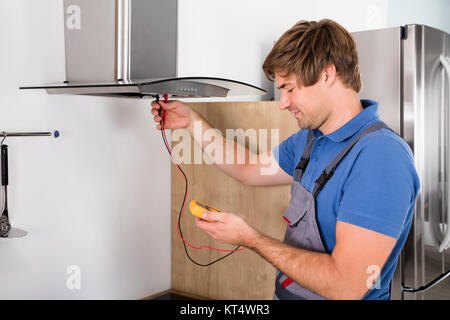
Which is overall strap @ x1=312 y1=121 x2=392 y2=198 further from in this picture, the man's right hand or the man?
the man's right hand

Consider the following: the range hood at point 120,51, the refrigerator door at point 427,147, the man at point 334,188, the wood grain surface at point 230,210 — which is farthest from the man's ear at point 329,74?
the refrigerator door at point 427,147

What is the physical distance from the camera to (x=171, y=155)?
179 cm

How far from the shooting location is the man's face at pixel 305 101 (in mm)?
1169

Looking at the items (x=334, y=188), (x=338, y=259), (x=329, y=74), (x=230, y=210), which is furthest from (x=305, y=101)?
(x=230, y=210)

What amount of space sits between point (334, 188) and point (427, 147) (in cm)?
82

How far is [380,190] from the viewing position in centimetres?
100

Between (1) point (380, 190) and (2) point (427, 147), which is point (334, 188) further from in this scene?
(2) point (427, 147)

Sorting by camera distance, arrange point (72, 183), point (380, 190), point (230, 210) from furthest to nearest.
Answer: point (230, 210) → point (72, 183) → point (380, 190)

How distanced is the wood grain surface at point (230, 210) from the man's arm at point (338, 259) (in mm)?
510

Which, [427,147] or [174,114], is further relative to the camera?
[427,147]

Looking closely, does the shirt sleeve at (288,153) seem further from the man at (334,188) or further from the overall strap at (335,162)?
the overall strap at (335,162)
